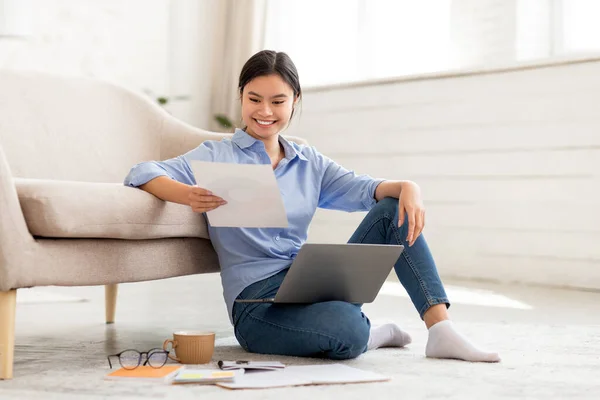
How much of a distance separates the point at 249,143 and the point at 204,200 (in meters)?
0.30

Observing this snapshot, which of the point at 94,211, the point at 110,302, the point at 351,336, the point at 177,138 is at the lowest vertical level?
the point at 110,302

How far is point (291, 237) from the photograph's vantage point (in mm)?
1858

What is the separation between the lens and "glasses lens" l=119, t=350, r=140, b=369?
5.28 ft

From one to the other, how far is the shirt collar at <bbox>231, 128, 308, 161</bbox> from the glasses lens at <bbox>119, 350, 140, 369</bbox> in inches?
20.5

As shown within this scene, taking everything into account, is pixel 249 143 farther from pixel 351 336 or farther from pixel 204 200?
pixel 351 336

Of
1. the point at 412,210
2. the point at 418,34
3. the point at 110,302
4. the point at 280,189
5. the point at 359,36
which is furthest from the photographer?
the point at 359,36

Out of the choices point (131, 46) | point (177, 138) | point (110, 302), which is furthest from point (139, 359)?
point (131, 46)

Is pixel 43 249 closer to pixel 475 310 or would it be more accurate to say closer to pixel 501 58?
pixel 475 310

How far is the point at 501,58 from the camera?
3.73 metres

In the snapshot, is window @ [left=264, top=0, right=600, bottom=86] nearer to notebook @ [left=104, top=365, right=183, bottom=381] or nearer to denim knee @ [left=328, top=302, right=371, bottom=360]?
denim knee @ [left=328, top=302, right=371, bottom=360]

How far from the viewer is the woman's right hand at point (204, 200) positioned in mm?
1595

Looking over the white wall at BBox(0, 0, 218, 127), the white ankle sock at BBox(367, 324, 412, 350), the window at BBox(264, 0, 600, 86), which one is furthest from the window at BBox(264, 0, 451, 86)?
the white ankle sock at BBox(367, 324, 412, 350)

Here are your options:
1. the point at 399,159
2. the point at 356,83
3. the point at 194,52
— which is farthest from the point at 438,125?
the point at 194,52

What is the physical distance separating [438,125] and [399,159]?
0.27m
